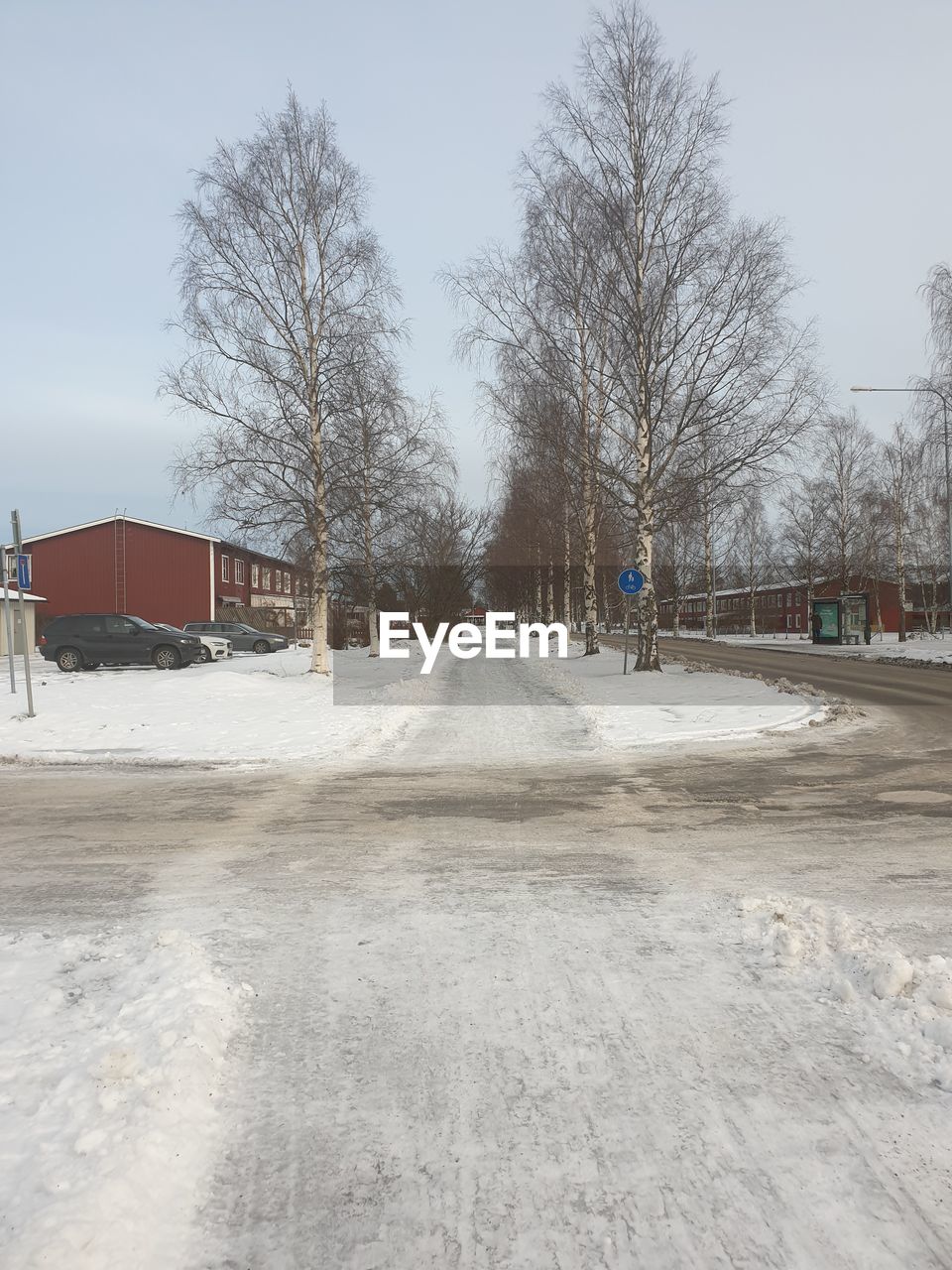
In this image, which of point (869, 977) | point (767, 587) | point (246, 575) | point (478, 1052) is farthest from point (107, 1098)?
point (767, 587)

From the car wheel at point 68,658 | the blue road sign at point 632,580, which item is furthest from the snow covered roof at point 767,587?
the car wheel at point 68,658

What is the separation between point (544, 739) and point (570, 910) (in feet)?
23.3

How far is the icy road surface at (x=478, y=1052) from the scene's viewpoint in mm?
2188

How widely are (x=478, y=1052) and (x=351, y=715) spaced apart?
11.4m

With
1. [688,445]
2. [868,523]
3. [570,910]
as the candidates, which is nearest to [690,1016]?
[570,910]

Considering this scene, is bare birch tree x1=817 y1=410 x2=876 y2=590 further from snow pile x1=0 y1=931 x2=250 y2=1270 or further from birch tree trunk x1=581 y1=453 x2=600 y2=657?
snow pile x1=0 y1=931 x2=250 y2=1270

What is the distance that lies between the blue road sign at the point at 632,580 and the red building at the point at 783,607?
47.2 m

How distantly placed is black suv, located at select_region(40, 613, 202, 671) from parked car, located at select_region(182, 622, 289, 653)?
40.4 feet

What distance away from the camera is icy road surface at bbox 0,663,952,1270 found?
2.19 meters

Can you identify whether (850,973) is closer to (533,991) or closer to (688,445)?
(533,991)

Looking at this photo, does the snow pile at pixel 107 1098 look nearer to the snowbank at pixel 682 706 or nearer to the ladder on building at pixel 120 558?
the snowbank at pixel 682 706

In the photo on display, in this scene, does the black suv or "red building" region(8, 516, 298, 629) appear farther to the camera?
"red building" region(8, 516, 298, 629)

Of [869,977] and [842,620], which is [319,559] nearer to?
[869,977]

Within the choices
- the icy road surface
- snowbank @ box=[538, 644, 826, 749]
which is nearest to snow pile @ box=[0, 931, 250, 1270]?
the icy road surface
